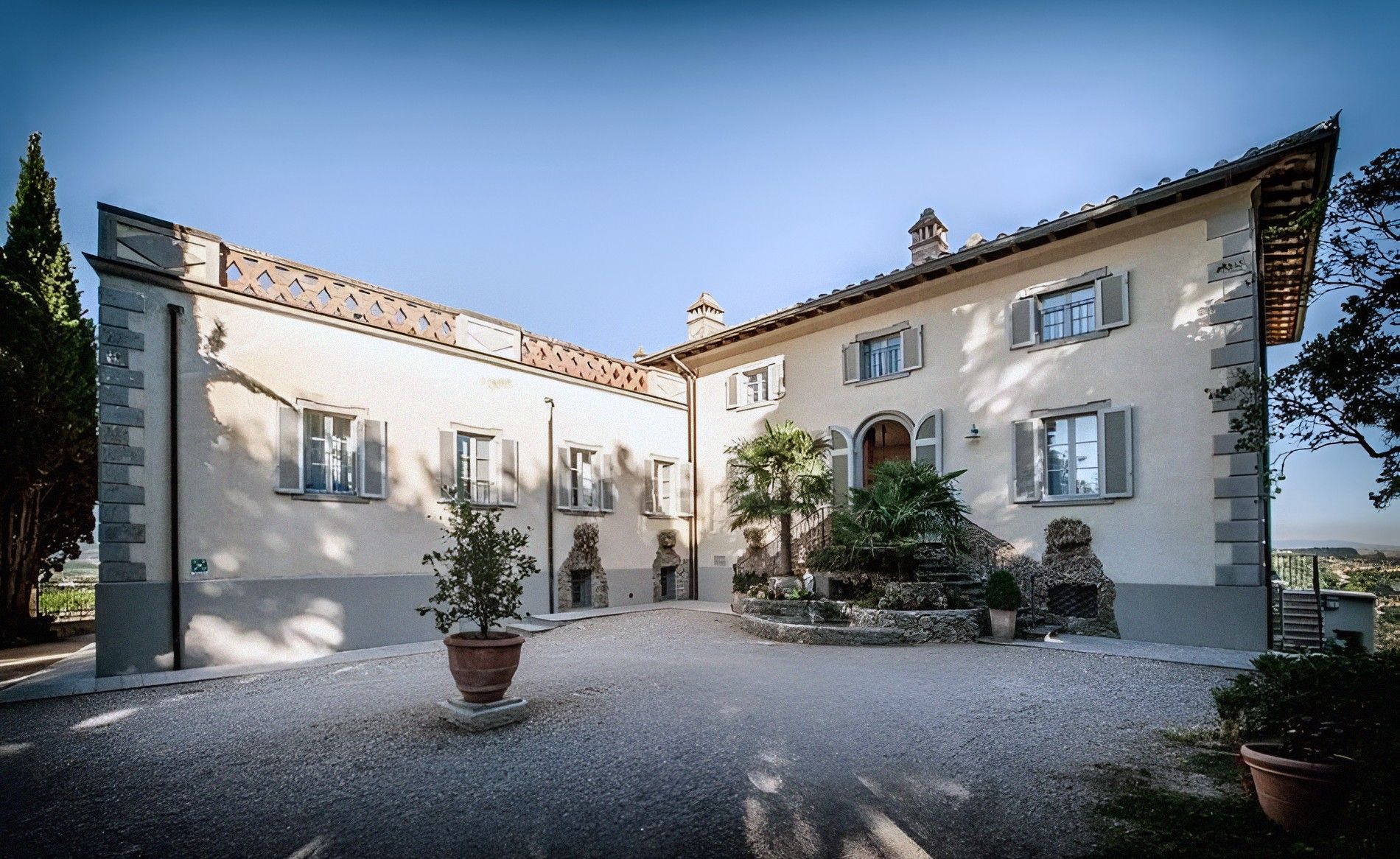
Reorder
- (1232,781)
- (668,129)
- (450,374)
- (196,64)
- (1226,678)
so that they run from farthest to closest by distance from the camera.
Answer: (450,374), (668,129), (1226,678), (196,64), (1232,781)

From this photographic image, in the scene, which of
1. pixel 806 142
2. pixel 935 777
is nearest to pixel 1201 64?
pixel 806 142

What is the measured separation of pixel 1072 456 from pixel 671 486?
876 centimetres

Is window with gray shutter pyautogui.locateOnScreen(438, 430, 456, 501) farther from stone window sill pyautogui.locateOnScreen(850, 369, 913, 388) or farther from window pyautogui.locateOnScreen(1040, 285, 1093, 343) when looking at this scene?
window pyautogui.locateOnScreen(1040, 285, 1093, 343)

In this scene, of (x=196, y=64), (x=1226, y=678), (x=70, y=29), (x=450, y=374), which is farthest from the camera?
(x=450, y=374)

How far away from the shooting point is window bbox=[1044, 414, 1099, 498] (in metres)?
10.6

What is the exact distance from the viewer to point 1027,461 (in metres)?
11.1

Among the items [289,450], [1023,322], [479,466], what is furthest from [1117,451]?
[289,450]

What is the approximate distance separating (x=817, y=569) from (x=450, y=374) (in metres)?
7.74

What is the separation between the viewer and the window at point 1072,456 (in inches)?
419

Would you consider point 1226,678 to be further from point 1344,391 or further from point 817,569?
point 817,569

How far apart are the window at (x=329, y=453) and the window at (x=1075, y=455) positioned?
11.2 metres

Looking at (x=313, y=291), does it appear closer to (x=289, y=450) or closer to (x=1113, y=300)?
(x=289, y=450)

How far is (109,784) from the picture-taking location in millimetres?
4602

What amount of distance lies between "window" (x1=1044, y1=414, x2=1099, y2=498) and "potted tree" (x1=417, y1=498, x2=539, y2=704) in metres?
9.08
